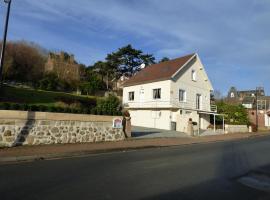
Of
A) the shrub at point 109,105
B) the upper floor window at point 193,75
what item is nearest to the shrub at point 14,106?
the shrub at point 109,105

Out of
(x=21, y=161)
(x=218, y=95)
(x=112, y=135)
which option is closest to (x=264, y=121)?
(x=218, y=95)

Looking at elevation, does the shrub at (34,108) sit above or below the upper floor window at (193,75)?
below

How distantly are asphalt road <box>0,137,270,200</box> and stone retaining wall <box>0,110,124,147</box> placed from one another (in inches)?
149

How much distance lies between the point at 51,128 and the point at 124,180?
8433 mm

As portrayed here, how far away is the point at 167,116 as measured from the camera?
117ft

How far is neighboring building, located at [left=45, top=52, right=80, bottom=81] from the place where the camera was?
60188 millimetres

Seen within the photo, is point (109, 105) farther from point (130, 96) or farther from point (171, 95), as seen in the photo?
point (130, 96)

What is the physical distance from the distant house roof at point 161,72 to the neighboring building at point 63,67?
2064 centimetres

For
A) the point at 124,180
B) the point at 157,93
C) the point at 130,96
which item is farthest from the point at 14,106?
the point at 130,96

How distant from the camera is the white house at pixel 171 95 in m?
35.5

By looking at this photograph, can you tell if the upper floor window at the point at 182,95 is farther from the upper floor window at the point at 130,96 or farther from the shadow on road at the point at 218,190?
the shadow on road at the point at 218,190

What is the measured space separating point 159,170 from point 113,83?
175 ft

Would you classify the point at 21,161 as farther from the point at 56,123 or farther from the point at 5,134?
the point at 56,123

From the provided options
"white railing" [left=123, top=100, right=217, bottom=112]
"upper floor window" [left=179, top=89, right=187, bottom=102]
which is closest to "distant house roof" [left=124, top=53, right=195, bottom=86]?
"upper floor window" [left=179, top=89, right=187, bottom=102]
